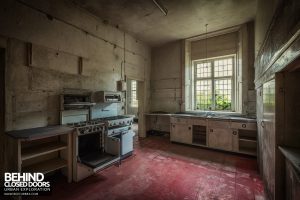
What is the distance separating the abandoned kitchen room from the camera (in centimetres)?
186

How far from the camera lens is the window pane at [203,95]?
5.45 m

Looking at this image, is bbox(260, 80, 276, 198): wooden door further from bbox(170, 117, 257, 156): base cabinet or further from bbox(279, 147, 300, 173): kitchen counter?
bbox(170, 117, 257, 156): base cabinet

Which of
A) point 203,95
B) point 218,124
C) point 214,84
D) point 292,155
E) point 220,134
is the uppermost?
point 214,84

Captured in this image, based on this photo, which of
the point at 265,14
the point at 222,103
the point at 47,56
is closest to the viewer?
the point at 265,14

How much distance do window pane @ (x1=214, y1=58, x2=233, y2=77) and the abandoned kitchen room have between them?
0.11 feet

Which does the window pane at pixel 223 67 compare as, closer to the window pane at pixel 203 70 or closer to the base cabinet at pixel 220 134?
the window pane at pixel 203 70

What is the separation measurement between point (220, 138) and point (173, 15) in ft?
11.8

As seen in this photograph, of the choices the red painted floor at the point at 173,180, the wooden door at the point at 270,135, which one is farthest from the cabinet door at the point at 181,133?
the wooden door at the point at 270,135

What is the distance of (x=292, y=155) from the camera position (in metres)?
1.33

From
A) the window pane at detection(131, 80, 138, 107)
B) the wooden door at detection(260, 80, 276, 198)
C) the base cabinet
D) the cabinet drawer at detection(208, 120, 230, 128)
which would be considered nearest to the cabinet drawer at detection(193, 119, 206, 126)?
the base cabinet

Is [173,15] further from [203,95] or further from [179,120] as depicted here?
[179,120]

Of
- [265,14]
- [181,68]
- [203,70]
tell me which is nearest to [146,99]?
[181,68]

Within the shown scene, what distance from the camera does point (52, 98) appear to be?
10.1 ft

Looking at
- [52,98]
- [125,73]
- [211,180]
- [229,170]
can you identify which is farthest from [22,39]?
[229,170]
